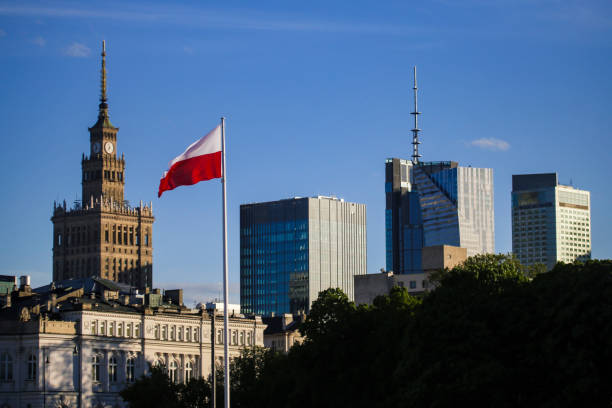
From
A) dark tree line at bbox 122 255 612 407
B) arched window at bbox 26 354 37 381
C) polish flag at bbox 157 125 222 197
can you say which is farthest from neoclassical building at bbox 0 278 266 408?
polish flag at bbox 157 125 222 197

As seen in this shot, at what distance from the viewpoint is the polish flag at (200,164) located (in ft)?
298

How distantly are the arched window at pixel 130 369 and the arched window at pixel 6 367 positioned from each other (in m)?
18.6

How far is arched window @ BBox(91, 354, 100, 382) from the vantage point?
619 ft

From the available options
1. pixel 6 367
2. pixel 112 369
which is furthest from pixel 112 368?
pixel 6 367

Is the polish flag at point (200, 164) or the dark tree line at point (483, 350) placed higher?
the polish flag at point (200, 164)

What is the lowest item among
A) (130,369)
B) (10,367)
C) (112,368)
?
(130,369)

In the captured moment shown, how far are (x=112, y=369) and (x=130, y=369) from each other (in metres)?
4.26

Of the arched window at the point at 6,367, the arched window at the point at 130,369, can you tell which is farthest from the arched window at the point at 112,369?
the arched window at the point at 6,367

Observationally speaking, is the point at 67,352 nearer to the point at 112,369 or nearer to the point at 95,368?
the point at 95,368

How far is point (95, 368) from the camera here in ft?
621

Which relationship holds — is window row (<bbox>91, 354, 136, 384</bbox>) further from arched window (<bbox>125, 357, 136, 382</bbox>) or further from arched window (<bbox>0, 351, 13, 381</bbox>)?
arched window (<bbox>0, 351, 13, 381</bbox>)

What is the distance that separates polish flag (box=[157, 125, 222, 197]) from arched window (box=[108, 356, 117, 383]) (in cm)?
10421

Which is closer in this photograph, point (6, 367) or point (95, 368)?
point (6, 367)

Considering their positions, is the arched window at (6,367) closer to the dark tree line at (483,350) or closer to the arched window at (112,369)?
the arched window at (112,369)
